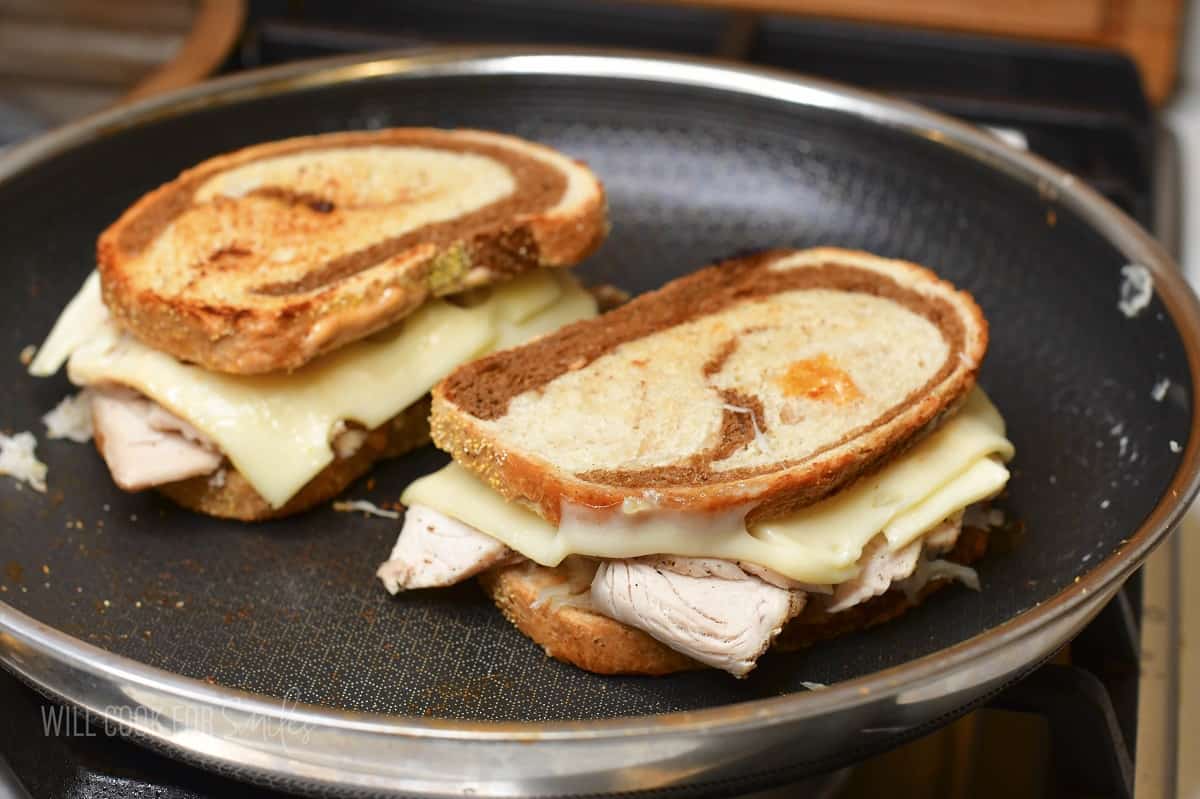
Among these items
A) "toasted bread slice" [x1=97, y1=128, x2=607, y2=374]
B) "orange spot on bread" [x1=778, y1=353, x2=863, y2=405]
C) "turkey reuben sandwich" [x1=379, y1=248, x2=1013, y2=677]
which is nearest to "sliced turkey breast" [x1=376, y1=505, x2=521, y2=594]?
"turkey reuben sandwich" [x1=379, y1=248, x2=1013, y2=677]

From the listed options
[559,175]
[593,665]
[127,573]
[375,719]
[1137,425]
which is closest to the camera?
[375,719]

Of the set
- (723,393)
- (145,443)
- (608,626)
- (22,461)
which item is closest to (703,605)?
(608,626)

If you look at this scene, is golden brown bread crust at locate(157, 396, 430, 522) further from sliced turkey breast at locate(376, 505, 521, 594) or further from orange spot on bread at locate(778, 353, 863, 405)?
orange spot on bread at locate(778, 353, 863, 405)

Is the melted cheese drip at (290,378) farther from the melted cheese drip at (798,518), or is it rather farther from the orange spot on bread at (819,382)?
the orange spot on bread at (819,382)

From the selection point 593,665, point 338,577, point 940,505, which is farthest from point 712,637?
point 338,577

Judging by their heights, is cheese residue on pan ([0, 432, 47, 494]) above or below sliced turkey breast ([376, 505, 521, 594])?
below

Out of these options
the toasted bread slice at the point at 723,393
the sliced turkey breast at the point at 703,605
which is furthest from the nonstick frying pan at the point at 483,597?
the toasted bread slice at the point at 723,393

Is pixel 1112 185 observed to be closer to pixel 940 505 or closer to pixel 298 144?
pixel 940 505

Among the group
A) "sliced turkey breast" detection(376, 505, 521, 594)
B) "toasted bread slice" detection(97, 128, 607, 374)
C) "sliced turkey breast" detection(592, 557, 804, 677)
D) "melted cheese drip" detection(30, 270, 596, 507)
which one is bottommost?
"sliced turkey breast" detection(376, 505, 521, 594)
